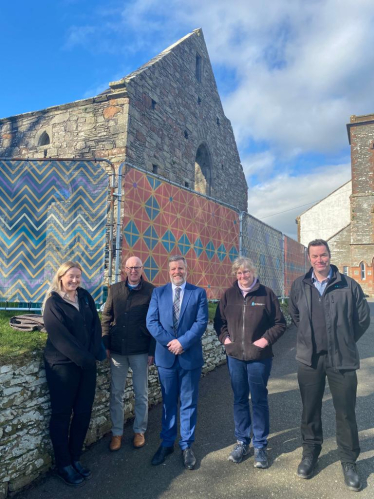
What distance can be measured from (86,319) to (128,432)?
1580mm

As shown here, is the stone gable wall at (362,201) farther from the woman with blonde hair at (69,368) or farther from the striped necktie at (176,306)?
the woman with blonde hair at (69,368)

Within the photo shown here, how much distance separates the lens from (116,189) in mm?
4551

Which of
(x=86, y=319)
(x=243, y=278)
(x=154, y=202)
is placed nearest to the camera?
(x=86, y=319)

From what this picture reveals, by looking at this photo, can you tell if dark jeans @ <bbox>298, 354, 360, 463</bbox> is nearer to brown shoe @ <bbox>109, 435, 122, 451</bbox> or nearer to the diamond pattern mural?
brown shoe @ <bbox>109, 435, 122, 451</bbox>

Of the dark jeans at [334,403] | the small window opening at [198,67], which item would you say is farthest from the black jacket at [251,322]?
the small window opening at [198,67]

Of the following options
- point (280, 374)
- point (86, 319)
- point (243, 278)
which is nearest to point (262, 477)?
point (243, 278)

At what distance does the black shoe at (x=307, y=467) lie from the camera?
2.96 m

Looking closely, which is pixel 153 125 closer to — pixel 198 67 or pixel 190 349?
pixel 198 67

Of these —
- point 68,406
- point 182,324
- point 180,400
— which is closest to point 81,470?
point 68,406

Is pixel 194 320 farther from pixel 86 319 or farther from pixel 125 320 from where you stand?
pixel 86 319

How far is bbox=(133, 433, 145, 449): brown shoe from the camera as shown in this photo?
354 cm

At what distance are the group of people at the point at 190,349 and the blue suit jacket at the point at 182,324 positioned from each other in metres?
0.01

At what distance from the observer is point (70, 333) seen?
9.82 ft

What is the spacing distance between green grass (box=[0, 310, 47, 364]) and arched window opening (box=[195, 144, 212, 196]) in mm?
11147
